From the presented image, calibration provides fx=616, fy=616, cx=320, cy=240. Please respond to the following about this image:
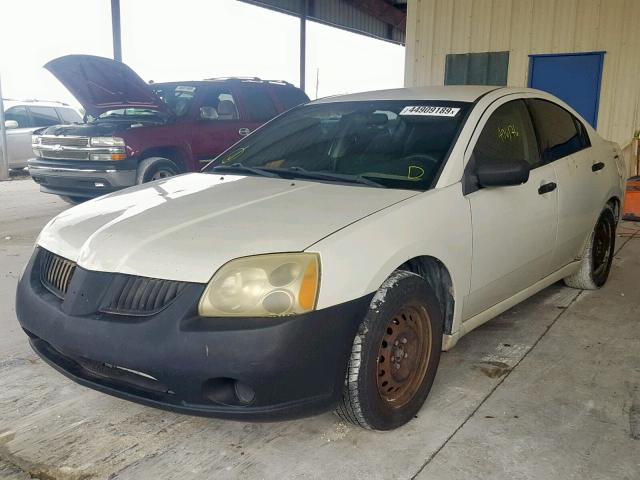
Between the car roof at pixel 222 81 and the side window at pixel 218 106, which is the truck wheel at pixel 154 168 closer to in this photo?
the side window at pixel 218 106

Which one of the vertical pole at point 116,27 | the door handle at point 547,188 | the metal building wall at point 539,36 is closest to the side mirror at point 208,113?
the metal building wall at point 539,36

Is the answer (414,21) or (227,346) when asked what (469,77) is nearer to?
(414,21)

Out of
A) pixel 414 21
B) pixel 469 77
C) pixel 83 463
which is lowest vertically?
pixel 83 463

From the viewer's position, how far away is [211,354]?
211cm

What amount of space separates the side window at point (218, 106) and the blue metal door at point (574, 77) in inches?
201

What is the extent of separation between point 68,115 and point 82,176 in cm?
673

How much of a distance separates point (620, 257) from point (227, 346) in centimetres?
490

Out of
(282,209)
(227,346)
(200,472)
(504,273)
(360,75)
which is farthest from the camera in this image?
(360,75)

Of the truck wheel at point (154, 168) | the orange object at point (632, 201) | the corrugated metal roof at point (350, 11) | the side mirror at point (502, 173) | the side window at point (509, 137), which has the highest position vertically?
the corrugated metal roof at point (350, 11)

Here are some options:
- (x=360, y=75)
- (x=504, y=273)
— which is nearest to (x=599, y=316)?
(x=504, y=273)

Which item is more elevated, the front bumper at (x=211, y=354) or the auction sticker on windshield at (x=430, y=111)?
the auction sticker on windshield at (x=430, y=111)

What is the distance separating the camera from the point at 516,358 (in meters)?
3.45

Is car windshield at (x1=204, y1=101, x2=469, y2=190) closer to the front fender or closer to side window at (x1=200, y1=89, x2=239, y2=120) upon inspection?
the front fender

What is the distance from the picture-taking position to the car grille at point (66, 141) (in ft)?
24.3
